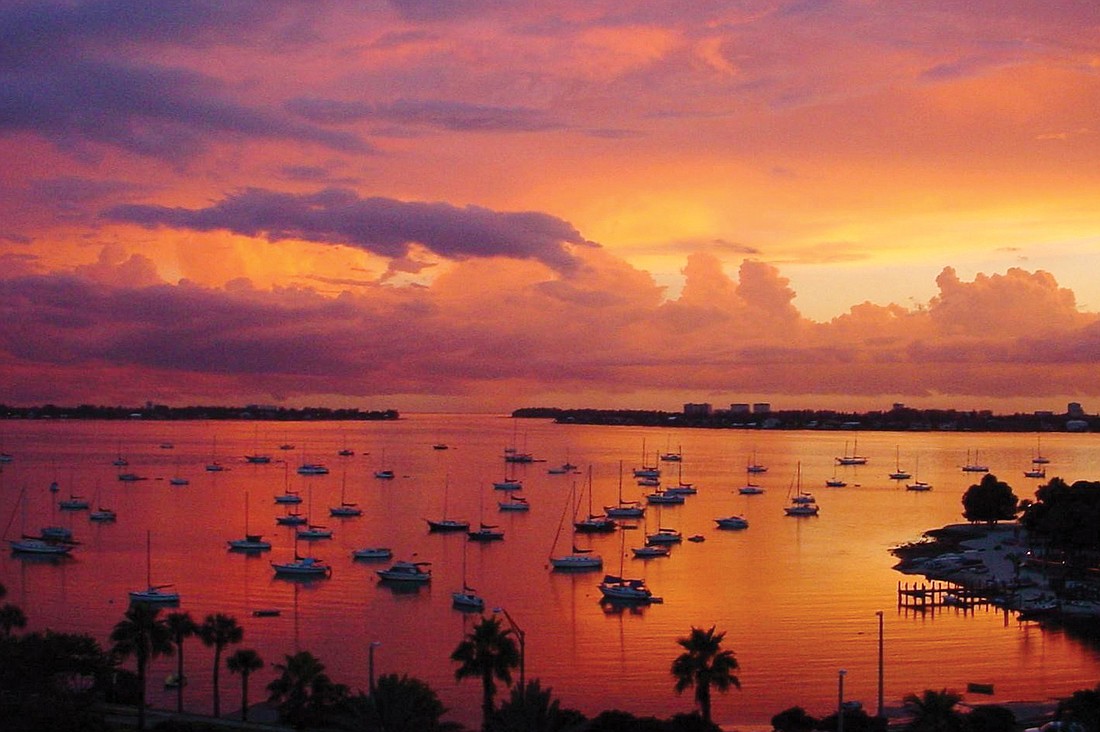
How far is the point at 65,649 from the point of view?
34125 mm

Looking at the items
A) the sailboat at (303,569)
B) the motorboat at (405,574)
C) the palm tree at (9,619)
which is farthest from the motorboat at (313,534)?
the palm tree at (9,619)

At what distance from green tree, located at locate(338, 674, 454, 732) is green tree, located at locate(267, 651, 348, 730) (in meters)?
7.41

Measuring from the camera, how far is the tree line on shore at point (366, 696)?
24984 millimetres

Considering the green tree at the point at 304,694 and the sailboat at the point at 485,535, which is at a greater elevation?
the green tree at the point at 304,694

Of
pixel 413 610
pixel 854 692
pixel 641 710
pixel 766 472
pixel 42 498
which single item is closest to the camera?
pixel 641 710

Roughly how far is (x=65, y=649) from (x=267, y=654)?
17001 millimetres

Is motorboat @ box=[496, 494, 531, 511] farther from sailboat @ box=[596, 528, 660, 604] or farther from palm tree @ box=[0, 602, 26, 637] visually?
palm tree @ box=[0, 602, 26, 637]

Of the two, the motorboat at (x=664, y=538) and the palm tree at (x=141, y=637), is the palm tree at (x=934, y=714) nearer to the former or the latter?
the palm tree at (x=141, y=637)

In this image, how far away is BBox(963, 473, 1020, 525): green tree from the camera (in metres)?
87.7

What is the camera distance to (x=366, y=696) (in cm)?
2728

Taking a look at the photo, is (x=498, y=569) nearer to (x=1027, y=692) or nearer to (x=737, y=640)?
(x=737, y=640)

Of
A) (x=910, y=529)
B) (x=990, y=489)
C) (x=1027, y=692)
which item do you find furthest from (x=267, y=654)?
(x=910, y=529)

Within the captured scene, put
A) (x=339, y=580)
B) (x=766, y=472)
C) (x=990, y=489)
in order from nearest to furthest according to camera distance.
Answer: (x=339, y=580)
(x=990, y=489)
(x=766, y=472)

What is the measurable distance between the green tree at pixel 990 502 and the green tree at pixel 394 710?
2853 inches
